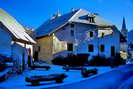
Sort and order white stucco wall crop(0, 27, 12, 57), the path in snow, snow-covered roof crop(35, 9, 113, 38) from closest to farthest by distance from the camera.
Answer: the path in snow, white stucco wall crop(0, 27, 12, 57), snow-covered roof crop(35, 9, 113, 38)

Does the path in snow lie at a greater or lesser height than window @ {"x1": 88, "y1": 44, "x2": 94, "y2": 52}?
lesser

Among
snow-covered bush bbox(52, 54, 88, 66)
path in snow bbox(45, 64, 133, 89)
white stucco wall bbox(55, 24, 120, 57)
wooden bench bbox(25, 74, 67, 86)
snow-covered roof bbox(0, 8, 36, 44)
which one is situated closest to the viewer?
path in snow bbox(45, 64, 133, 89)

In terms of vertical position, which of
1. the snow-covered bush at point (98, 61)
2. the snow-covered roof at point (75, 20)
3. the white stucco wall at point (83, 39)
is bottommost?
the snow-covered bush at point (98, 61)

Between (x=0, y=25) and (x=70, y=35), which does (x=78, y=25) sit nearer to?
(x=70, y=35)

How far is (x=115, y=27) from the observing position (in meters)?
44.4

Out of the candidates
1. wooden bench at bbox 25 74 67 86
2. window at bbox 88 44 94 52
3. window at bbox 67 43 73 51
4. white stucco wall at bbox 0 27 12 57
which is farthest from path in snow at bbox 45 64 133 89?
window at bbox 88 44 94 52

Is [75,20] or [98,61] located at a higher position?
[75,20]

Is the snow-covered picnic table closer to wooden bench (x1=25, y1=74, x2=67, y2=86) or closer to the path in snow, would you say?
wooden bench (x1=25, y1=74, x2=67, y2=86)

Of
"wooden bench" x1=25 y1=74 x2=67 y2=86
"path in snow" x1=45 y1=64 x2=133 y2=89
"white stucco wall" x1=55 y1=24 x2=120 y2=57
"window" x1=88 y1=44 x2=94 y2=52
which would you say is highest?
"white stucco wall" x1=55 y1=24 x2=120 y2=57

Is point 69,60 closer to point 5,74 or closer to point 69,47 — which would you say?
point 69,47

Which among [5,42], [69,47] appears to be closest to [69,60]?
→ [69,47]

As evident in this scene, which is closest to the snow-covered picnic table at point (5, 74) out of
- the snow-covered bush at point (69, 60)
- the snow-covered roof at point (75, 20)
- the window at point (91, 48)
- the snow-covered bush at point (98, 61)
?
the snow-covered bush at point (69, 60)

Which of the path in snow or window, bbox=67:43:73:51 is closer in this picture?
the path in snow

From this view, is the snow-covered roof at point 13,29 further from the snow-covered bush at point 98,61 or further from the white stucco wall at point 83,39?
the snow-covered bush at point 98,61
